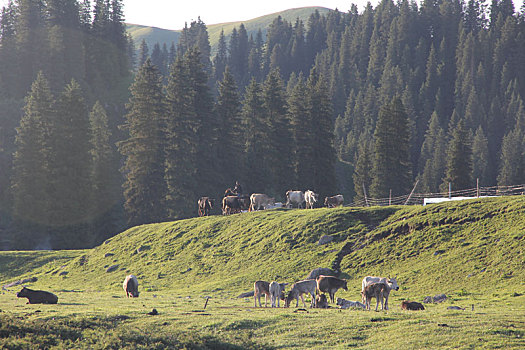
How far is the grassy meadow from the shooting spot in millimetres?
18875

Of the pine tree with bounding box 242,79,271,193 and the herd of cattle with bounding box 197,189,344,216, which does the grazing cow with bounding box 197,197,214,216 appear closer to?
the herd of cattle with bounding box 197,189,344,216

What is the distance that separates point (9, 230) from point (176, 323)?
207ft

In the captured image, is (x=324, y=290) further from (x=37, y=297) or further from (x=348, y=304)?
(x=37, y=297)

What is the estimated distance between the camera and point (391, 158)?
252ft

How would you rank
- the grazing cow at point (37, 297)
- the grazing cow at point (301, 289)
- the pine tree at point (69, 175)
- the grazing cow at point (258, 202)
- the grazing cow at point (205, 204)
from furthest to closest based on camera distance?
1. the pine tree at point (69, 175)
2. the grazing cow at point (205, 204)
3. the grazing cow at point (258, 202)
4. the grazing cow at point (37, 297)
5. the grazing cow at point (301, 289)

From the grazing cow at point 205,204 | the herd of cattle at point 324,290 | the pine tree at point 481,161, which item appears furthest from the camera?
the pine tree at point 481,161

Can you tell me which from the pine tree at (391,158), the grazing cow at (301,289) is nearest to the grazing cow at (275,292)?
the grazing cow at (301,289)

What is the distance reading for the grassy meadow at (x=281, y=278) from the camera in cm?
1888

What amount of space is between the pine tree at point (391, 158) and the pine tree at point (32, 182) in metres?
40.9

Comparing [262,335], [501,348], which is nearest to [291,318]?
[262,335]

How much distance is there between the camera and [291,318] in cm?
2144

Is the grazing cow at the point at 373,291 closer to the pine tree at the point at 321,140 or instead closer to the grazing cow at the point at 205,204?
the grazing cow at the point at 205,204

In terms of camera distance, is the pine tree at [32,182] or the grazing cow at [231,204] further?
the pine tree at [32,182]

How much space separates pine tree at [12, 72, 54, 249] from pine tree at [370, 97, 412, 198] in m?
40.9
